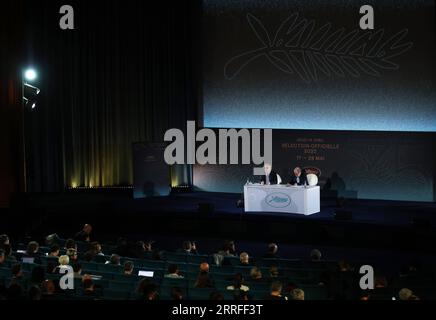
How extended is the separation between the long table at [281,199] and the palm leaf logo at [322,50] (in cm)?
356

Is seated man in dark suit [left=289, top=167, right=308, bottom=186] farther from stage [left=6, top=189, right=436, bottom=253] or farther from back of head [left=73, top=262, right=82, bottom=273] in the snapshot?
back of head [left=73, top=262, right=82, bottom=273]

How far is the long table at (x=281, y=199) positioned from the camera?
45.5 feet

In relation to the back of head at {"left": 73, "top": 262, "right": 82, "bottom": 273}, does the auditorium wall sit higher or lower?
higher

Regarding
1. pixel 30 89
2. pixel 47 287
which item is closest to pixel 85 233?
pixel 47 287

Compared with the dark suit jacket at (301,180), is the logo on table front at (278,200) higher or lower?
lower

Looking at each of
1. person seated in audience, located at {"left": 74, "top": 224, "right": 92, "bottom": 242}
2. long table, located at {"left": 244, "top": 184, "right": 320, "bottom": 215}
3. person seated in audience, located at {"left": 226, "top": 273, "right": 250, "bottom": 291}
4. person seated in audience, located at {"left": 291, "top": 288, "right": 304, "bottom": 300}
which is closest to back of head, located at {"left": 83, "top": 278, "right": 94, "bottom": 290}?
person seated in audience, located at {"left": 226, "top": 273, "right": 250, "bottom": 291}

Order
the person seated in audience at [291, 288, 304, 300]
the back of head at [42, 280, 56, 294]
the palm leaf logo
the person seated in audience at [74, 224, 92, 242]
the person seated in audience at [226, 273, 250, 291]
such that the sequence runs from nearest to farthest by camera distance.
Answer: the person seated in audience at [291, 288, 304, 300]
the back of head at [42, 280, 56, 294]
the person seated in audience at [226, 273, 250, 291]
the person seated in audience at [74, 224, 92, 242]
the palm leaf logo

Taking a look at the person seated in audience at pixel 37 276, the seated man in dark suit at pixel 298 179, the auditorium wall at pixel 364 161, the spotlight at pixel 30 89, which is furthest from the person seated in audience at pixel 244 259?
the spotlight at pixel 30 89

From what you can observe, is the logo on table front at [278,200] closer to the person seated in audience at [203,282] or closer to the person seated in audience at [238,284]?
the person seated in audience at [238,284]

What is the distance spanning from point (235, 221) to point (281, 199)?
3.47 ft

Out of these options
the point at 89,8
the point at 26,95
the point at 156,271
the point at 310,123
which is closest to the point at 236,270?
the point at 156,271

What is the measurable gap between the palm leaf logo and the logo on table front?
377 centimetres

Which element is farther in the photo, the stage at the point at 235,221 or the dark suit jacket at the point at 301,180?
the dark suit jacket at the point at 301,180

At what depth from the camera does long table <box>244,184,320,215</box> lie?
45.5 feet
